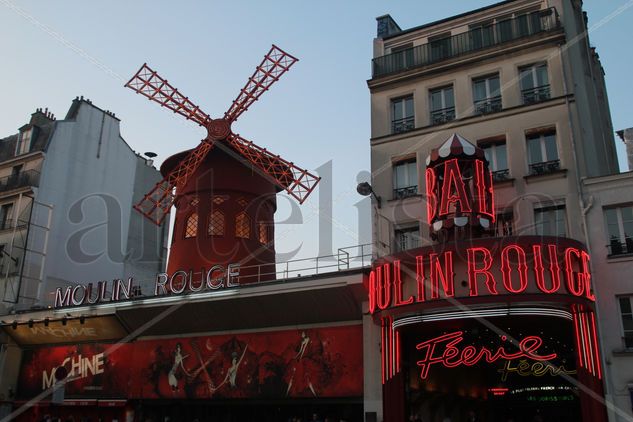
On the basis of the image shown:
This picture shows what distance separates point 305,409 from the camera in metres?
12.3

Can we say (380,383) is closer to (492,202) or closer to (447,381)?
(447,381)

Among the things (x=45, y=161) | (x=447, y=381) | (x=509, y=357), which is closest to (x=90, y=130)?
(x=45, y=161)

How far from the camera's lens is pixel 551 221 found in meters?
10.6

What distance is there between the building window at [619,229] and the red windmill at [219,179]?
715 cm

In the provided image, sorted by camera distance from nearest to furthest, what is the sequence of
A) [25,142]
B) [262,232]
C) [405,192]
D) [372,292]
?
[372,292]
[405,192]
[262,232]
[25,142]

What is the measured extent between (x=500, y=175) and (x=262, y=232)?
6.74 metres

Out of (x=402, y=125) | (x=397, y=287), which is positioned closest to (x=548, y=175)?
(x=402, y=125)

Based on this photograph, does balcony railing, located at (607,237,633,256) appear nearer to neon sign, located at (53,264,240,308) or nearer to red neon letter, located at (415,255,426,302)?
red neon letter, located at (415,255,426,302)

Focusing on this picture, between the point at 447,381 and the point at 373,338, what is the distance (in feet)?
8.78

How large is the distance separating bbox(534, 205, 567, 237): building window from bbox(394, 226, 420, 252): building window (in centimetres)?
216

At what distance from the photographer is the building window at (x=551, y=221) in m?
10.5

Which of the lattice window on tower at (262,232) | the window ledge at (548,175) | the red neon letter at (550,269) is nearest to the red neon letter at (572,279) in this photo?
the red neon letter at (550,269)

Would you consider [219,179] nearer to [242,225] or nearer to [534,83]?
[242,225]

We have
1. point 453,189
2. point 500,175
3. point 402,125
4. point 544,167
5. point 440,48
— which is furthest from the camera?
point 440,48
